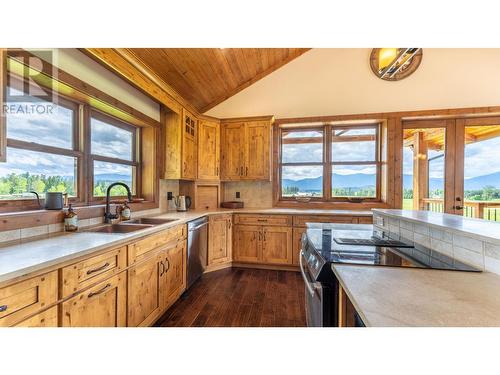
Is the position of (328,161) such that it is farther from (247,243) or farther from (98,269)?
(98,269)

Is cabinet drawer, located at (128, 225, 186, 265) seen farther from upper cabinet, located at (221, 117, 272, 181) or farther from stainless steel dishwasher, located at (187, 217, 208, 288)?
upper cabinet, located at (221, 117, 272, 181)

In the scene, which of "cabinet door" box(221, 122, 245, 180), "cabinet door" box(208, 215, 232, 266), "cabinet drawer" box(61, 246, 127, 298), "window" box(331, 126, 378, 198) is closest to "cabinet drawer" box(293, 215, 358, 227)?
"window" box(331, 126, 378, 198)

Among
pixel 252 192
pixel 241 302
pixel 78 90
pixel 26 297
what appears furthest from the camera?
pixel 252 192

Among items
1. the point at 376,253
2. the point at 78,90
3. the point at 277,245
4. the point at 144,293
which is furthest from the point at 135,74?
the point at 277,245

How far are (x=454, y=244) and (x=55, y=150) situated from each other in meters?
2.83

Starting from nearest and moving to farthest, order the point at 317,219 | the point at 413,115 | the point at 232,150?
the point at 317,219
the point at 413,115
the point at 232,150

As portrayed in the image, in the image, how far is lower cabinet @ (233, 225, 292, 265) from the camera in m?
3.04

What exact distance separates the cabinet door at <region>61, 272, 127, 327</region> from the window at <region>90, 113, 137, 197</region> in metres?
1.12

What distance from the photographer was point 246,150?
3.45 metres

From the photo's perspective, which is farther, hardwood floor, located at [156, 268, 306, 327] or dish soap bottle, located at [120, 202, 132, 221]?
dish soap bottle, located at [120, 202, 132, 221]

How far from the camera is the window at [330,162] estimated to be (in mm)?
3523
